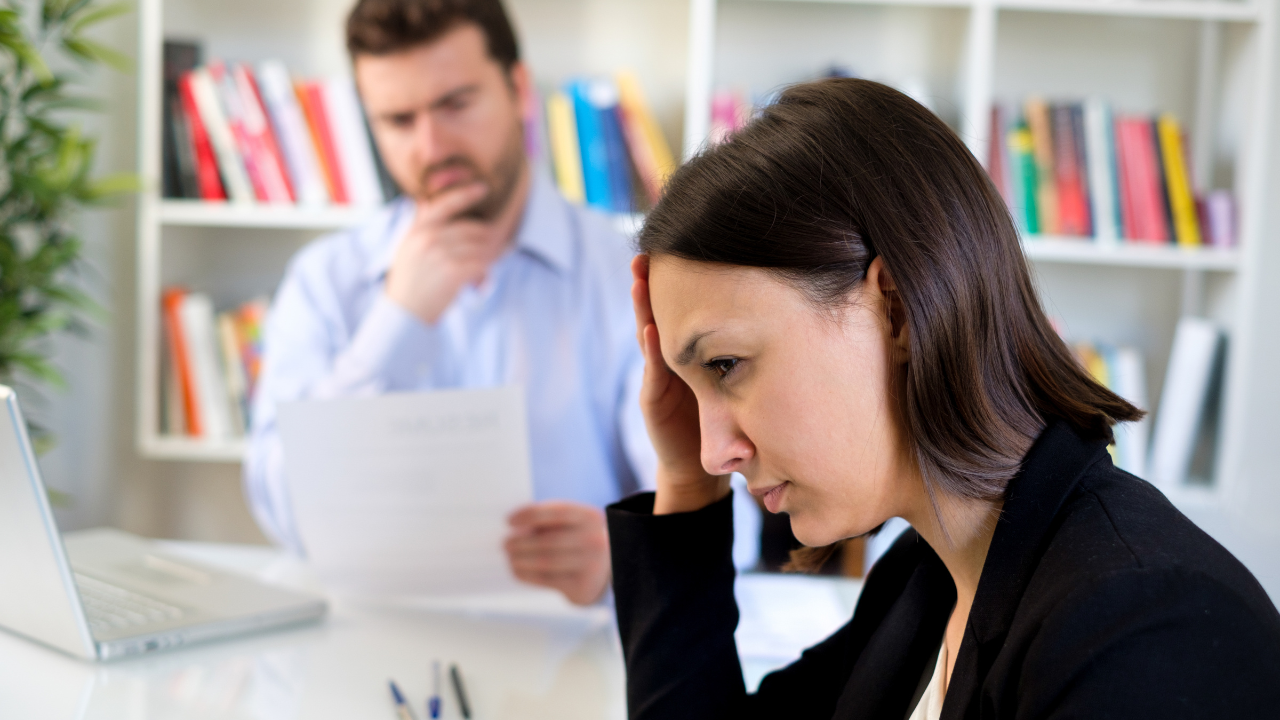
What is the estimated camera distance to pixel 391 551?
128cm

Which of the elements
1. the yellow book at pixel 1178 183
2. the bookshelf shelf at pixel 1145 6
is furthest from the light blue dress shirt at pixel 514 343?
the yellow book at pixel 1178 183

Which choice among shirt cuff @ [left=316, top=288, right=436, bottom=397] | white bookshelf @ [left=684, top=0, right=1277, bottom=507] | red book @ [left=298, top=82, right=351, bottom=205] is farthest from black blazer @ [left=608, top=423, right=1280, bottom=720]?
red book @ [left=298, top=82, right=351, bottom=205]

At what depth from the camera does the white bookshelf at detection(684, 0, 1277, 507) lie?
214 centimetres

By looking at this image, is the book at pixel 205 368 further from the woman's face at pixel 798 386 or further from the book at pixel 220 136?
the woman's face at pixel 798 386

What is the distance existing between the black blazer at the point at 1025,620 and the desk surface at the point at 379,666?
0.36 ft

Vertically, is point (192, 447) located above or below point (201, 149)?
below

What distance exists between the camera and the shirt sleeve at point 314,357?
1804mm

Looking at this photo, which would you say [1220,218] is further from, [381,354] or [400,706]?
[400,706]

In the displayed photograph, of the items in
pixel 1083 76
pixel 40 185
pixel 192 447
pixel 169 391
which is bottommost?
pixel 192 447

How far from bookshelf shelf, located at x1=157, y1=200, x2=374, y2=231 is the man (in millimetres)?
192

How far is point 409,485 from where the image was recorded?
126 cm

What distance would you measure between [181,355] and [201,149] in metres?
0.47

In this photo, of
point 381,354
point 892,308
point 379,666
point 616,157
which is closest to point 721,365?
point 892,308

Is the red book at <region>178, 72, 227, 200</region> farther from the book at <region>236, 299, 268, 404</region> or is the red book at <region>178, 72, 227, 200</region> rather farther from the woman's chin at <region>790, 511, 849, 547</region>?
the woman's chin at <region>790, 511, 849, 547</region>
